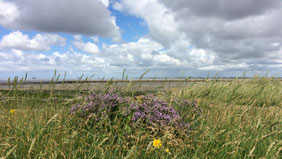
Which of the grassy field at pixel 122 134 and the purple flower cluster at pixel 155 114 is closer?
the grassy field at pixel 122 134

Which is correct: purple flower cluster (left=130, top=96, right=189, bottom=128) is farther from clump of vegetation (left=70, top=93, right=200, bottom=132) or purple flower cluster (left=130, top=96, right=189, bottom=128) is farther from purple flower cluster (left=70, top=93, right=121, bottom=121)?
purple flower cluster (left=70, top=93, right=121, bottom=121)

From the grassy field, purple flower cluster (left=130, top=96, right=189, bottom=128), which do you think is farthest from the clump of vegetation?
the grassy field

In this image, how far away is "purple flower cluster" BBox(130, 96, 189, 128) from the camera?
3.39 meters

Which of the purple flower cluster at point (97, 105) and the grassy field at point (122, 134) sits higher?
the purple flower cluster at point (97, 105)

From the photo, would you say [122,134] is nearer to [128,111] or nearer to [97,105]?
[128,111]

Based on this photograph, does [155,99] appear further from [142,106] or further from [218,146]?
[218,146]

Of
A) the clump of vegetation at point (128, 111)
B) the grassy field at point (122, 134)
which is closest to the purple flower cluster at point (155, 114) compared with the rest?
the clump of vegetation at point (128, 111)

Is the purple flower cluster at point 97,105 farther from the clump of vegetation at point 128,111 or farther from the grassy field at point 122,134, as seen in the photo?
the grassy field at point 122,134

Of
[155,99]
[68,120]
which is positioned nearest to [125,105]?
[155,99]

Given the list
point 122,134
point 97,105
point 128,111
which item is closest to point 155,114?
point 128,111

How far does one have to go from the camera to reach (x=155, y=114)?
3.56 m

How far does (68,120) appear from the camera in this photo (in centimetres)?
316

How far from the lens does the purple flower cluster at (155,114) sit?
11.1 ft

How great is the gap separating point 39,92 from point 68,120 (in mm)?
904
